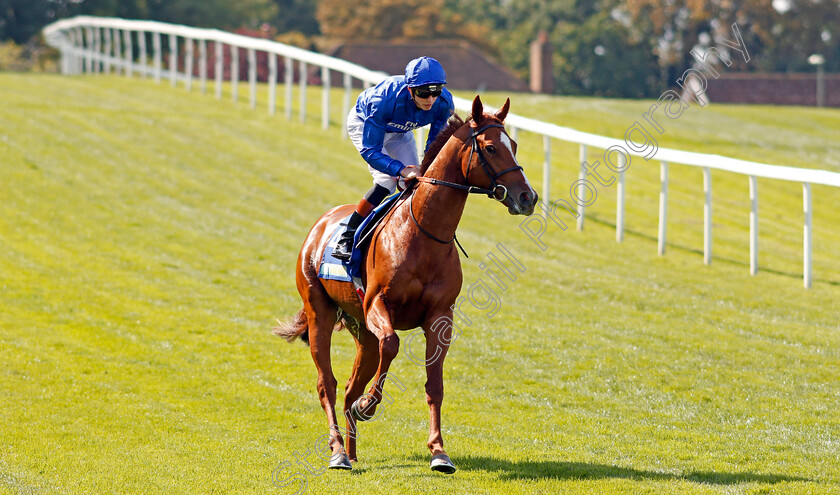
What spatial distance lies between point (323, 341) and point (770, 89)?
47.3 m

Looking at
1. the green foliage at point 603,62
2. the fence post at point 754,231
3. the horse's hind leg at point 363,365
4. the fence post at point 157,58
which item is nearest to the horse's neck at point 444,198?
the horse's hind leg at point 363,365

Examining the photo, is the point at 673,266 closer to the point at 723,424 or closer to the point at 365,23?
the point at 723,424

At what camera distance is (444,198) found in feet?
19.3

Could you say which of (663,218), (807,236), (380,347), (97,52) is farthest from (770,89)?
(380,347)

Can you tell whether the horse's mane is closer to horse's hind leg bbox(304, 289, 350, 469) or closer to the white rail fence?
horse's hind leg bbox(304, 289, 350, 469)

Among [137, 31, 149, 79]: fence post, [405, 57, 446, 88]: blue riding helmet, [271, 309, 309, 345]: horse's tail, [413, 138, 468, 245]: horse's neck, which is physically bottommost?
[271, 309, 309, 345]: horse's tail

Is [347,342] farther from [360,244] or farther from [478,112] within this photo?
[478,112]

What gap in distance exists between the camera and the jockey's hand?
6082 millimetres

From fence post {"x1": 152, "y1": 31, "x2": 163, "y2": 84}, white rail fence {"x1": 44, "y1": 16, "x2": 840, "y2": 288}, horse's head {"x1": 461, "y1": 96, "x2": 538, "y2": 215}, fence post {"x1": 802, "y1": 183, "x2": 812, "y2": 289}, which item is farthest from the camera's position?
fence post {"x1": 152, "y1": 31, "x2": 163, "y2": 84}

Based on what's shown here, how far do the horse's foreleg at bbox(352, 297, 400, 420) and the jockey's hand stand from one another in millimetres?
804

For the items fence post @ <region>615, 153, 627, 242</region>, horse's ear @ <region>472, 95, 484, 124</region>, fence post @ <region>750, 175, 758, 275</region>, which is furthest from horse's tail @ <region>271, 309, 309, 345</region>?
fence post @ <region>615, 153, 627, 242</region>

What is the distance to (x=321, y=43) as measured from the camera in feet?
189

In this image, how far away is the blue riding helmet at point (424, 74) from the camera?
6.10 meters

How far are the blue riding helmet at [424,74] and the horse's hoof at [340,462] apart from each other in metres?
2.44
